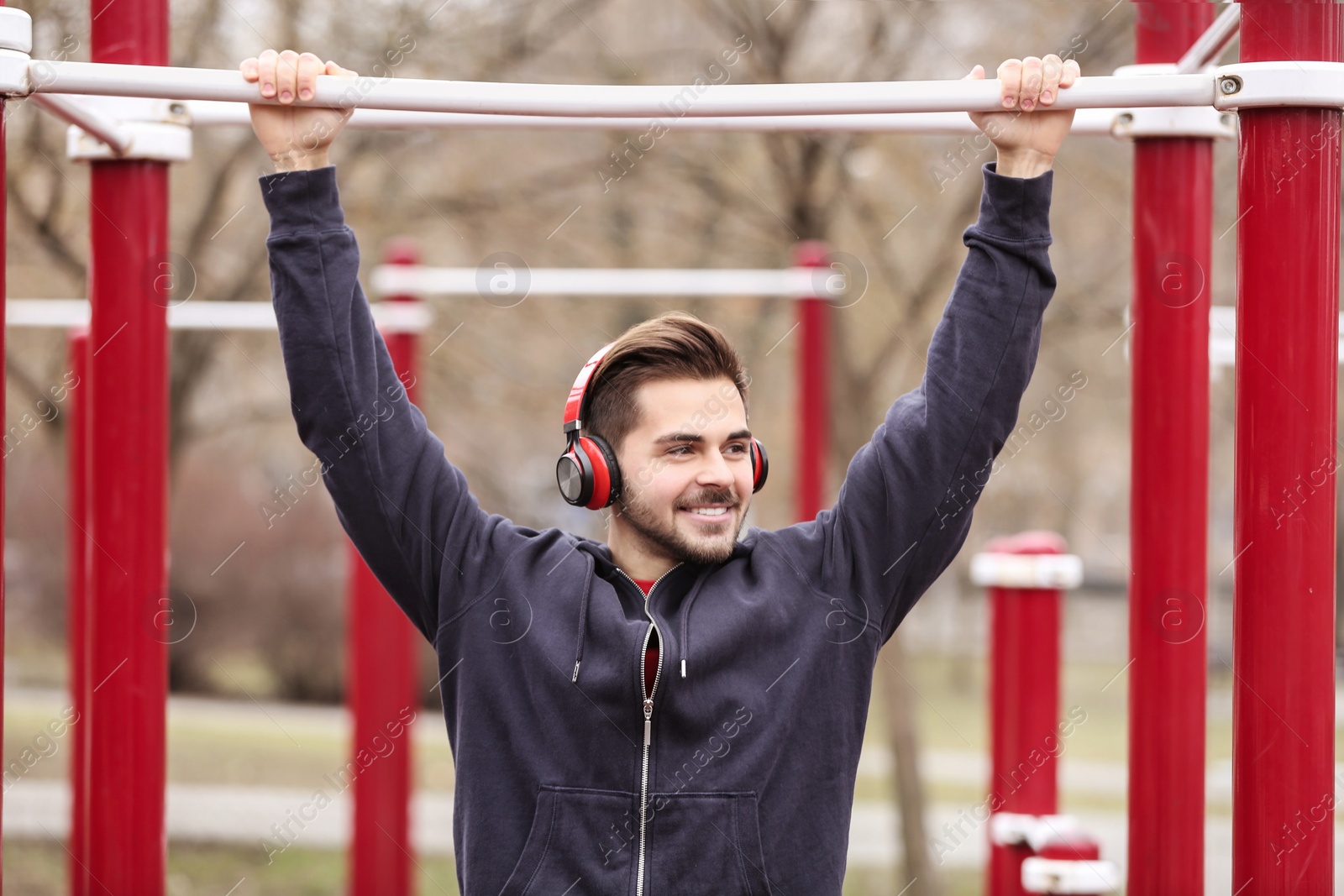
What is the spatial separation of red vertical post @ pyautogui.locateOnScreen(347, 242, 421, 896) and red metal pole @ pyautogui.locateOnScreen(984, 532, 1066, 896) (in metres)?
1.69

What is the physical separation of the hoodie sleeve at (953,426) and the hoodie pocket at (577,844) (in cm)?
43

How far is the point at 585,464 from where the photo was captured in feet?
6.21

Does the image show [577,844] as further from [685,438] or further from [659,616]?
[685,438]

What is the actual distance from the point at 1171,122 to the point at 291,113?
1392 millimetres

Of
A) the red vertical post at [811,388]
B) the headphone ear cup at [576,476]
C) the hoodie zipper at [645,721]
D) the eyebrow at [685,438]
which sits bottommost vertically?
the hoodie zipper at [645,721]

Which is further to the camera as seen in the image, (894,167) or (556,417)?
(556,417)

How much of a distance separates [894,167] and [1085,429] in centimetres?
392

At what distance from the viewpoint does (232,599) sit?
11398 mm

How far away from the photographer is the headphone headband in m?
1.95

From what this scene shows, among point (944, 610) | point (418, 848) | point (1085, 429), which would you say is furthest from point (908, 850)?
point (944, 610)

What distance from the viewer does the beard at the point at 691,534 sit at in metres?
1.88

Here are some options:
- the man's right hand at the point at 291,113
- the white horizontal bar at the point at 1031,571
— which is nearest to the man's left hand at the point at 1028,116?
the man's right hand at the point at 291,113

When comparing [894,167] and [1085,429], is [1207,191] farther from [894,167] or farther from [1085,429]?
[1085,429]

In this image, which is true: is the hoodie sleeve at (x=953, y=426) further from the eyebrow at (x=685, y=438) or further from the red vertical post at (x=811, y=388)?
the red vertical post at (x=811, y=388)
